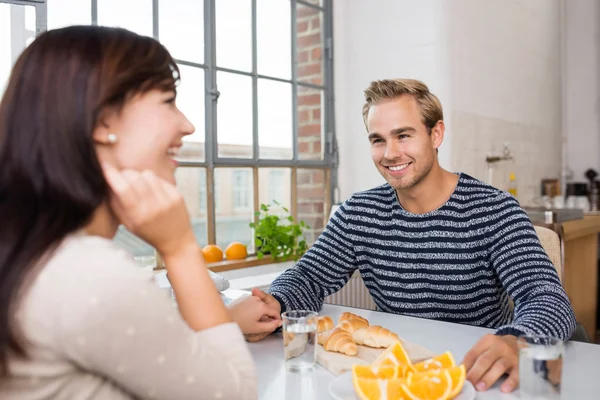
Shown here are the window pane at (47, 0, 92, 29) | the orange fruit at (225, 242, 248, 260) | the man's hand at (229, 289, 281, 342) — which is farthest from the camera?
the orange fruit at (225, 242, 248, 260)

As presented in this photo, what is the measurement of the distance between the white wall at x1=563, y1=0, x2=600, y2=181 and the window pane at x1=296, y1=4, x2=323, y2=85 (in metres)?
2.79

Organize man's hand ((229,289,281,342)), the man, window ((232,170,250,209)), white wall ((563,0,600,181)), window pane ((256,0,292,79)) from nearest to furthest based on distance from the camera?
man's hand ((229,289,281,342)) < the man < window ((232,170,250,209)) < window pane ((256,0,292,79)) < white wall ((563,0,600,181))

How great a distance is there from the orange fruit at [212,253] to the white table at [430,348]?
44.9 inches

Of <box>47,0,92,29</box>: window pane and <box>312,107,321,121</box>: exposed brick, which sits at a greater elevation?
<box>47,0,92,29</box>: window pane

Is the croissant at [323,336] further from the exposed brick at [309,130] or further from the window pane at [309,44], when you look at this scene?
the window pane at [309,44]

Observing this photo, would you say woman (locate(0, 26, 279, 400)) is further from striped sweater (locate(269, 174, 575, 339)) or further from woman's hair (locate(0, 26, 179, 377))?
striped sweater (locate(269, 174, 575, 339))

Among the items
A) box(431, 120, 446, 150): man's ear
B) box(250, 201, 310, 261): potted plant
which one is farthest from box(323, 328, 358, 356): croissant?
box(250, 201, 310, 261): potted plant

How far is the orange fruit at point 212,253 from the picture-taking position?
240 cm

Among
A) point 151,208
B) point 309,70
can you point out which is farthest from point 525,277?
point 309,70

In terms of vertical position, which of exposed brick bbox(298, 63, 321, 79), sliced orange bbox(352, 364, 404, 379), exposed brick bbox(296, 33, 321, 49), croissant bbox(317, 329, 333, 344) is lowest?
croissant bbox(317, 329, 333, 344)

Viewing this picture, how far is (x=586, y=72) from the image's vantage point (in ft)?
15.9

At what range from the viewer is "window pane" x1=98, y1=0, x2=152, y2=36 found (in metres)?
2.14

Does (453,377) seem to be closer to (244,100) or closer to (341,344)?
(341,344)

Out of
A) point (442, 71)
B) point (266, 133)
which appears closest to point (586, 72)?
point (442, 71)
